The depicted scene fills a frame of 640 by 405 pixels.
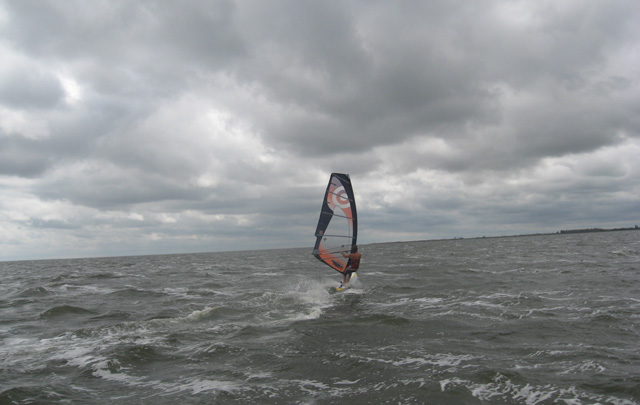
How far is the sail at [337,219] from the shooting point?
18062 millimetres

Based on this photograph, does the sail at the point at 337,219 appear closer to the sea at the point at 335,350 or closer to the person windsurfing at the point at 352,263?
the person windsurfing at the point at 352,263

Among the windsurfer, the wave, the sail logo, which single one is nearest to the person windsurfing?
the windsurfer

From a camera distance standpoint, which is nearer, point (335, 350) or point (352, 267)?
point (335, 350)

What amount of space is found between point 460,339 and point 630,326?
4389mm

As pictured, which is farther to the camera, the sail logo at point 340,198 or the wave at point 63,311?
the sail logo at point 340,198

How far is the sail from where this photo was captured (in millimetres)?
18062

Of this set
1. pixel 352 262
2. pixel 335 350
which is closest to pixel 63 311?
pixel 335 350

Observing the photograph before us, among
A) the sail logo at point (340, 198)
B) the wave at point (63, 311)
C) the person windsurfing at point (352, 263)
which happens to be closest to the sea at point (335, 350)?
the wave at point (63, 311)

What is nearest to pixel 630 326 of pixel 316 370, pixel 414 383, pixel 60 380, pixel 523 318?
pixel 523 318

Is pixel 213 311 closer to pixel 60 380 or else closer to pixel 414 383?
pixel 60 380

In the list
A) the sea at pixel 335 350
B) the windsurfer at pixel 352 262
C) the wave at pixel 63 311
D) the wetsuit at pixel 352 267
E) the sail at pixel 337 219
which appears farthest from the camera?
the wetsuit at pixel 352 267

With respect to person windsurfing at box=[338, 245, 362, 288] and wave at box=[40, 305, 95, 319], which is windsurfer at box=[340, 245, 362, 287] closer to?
person windsurfing at box=[338, 245, 362, 288]

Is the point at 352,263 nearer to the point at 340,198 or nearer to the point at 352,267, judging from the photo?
the point at 352,267

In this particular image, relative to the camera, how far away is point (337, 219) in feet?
60.1
